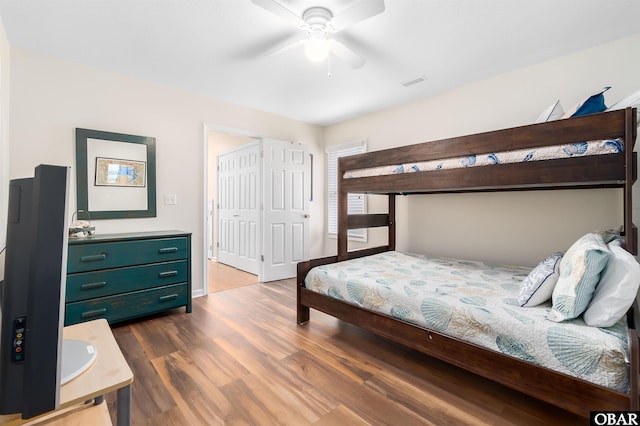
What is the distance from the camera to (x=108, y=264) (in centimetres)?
246

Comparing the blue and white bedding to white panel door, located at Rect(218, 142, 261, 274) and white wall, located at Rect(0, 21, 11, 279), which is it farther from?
white wall, located at Rect(0, 21, 11, 279)

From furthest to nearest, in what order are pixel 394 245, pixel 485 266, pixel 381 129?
pixel 381 129 < pixel 394 245 < pixel 485 266

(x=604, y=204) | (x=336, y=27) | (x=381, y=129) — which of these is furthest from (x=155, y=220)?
(x=604, y=204)

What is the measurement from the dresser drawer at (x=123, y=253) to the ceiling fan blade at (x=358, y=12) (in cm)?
235

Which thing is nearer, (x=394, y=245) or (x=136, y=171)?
(x=136, y=171)

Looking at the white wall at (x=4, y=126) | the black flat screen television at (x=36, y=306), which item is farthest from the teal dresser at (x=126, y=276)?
the black flat screen television at (x=36, y=306)

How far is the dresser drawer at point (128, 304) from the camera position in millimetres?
2320

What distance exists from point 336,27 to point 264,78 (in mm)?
1311

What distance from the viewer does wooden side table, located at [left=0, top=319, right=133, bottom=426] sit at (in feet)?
2.43

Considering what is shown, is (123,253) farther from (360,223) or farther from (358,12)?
(358,12)

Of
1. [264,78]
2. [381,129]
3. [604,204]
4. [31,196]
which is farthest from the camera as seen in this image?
[381,129]

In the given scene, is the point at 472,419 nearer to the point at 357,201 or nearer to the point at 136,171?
the point at 357,201

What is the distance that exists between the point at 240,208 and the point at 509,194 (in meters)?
3.63

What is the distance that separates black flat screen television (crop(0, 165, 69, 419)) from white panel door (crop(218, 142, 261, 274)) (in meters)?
3.34
